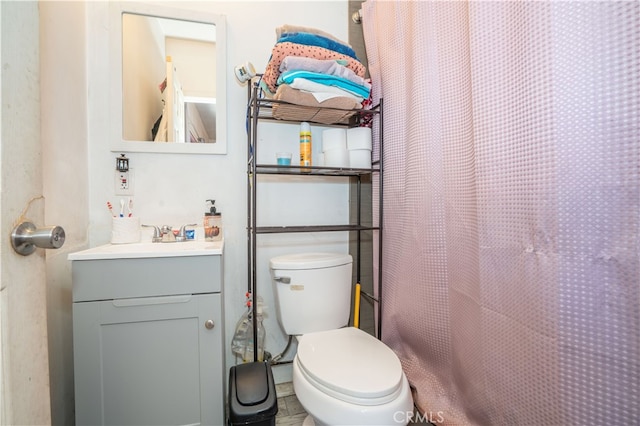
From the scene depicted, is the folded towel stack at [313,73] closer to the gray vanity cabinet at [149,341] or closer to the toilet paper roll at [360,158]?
the toilet paper roll at [360,158]

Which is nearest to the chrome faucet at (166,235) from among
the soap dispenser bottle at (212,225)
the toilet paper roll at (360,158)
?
the soap dispenser bottle at (212,225)

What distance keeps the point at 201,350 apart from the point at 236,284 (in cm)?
43

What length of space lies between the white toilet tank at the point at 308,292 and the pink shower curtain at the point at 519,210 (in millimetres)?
281

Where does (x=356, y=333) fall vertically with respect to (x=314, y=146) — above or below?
below

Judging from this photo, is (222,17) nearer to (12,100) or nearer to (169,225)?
(169,225)

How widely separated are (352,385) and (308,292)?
45cm

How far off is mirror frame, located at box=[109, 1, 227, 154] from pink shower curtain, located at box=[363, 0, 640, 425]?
83 centimetres

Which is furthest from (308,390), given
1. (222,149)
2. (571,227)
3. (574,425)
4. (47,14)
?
(47,14)

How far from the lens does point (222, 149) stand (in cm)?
129

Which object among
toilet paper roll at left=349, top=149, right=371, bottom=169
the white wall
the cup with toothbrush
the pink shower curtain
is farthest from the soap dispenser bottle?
the pink shower curtain

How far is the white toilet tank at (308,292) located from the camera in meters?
1.14

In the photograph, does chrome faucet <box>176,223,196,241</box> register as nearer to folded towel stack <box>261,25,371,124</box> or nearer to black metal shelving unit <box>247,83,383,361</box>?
black metal shelving unit <box>247,83,383,361</box>

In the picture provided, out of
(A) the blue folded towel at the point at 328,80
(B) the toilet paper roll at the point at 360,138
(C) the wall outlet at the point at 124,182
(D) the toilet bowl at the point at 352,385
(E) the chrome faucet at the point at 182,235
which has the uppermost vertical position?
(A) the blue folded towel at the point at 328,80

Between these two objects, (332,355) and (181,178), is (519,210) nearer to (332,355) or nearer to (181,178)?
A: (332,355)
